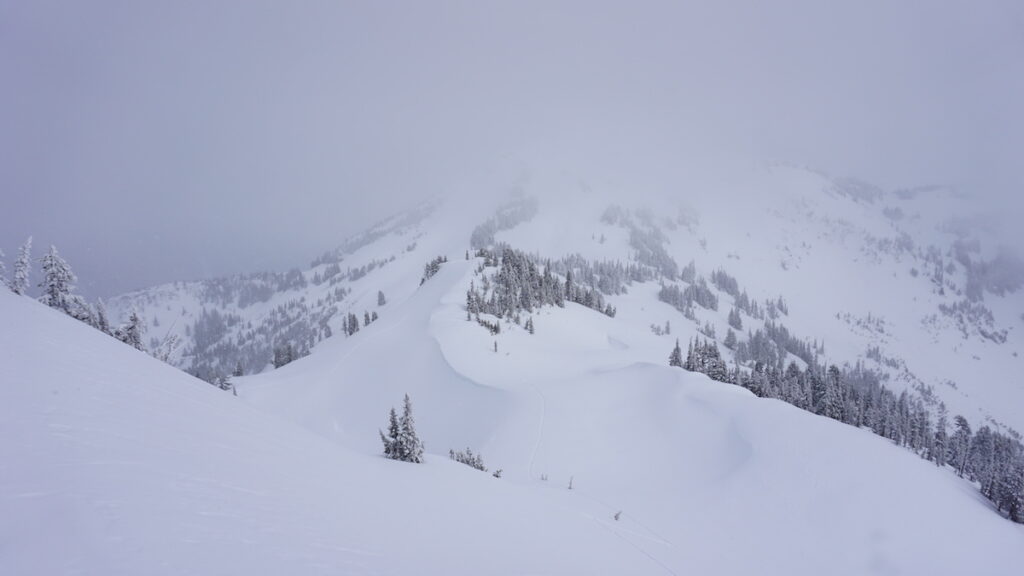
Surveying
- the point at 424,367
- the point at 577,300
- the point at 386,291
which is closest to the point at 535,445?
the point at 424,367

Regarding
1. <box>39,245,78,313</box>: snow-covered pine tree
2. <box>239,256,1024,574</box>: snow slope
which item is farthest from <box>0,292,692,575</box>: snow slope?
<box>39,245,78,313</box>: snow-covered pine tree

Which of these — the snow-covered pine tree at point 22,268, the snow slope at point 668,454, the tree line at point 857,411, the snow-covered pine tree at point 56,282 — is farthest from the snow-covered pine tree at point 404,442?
the tree line at point 857,411

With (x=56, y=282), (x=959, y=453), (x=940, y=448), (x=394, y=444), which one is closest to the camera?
(x=394, y=444)

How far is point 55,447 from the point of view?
21.2 ft

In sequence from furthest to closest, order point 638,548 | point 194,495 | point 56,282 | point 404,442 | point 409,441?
point 56,282 < point 404,442 < point 409,441 < point 638,548 < point 194,495

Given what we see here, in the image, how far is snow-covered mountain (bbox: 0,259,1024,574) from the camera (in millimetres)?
5941

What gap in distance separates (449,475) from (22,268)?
4675cm

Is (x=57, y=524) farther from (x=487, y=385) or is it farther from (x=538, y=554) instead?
(x=487, y=385)

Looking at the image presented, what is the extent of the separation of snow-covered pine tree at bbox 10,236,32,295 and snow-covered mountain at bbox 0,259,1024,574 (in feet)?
71.3

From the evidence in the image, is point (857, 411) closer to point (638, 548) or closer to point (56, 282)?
point (638, 548)

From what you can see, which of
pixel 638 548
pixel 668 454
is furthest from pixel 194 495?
pixel 668 454

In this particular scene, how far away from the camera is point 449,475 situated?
18375 mm

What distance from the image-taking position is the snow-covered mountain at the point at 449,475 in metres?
5.94

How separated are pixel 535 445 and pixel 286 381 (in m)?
37.5
